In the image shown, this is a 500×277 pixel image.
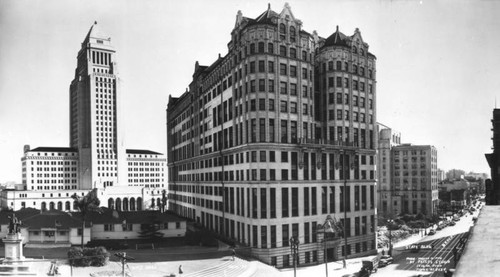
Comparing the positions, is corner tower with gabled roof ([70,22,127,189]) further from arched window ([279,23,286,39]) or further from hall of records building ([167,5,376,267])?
arched window ([279,23,286,39])

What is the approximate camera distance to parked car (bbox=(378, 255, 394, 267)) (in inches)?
2589

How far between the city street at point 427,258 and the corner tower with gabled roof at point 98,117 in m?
126

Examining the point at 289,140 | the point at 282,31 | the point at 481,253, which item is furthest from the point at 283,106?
the point at 481,253

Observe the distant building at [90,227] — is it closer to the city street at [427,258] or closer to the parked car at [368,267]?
the parked car at [368,267]

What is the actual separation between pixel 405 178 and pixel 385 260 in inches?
3483

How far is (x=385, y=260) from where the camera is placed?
67125 mm

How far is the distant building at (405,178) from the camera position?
144875 millimetres

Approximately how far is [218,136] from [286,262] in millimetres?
27442

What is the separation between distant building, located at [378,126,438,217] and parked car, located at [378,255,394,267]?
76859mm

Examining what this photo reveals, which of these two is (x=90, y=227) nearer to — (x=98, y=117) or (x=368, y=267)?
(x=368, y=267)

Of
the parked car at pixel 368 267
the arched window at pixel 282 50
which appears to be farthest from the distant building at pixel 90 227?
the arched window at pixel 282 50

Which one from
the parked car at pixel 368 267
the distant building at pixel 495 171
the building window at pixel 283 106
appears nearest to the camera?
Result: the distant building at pixel 495 171

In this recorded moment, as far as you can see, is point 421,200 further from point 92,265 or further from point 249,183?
point 92,265

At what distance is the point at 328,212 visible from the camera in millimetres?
67438
